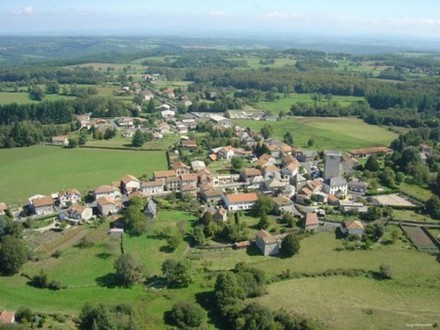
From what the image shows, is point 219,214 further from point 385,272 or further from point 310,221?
point 385,272

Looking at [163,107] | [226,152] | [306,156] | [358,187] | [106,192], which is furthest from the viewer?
[163,107]

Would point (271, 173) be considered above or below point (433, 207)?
below

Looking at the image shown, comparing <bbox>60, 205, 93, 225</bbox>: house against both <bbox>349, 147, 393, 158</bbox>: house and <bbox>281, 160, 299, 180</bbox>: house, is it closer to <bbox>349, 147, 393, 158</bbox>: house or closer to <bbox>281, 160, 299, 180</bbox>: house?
<bbox>281, 160, 299, 180</bbox>: house

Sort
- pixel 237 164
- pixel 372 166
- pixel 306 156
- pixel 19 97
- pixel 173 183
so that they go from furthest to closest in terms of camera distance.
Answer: pixel 19 97 < pixel 306 156 < pixel 237 164 < pixel 372 166 < pixel 173 183

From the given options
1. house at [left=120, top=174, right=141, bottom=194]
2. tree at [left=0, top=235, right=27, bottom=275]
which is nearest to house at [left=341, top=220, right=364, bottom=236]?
house at [left=120, top=174, right=141, bottom=194]

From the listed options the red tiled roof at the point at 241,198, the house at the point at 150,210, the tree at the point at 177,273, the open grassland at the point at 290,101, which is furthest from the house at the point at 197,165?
the open grassland at the point at 290,101

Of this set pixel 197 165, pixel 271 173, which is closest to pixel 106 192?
pixel 197 165
